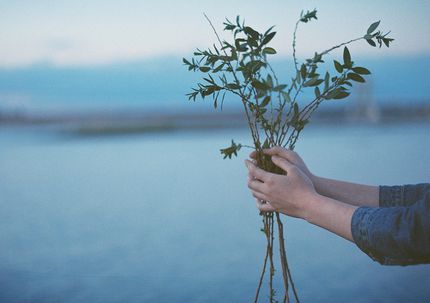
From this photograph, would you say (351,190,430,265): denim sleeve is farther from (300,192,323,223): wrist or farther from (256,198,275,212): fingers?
(256,198,275,212): fingers

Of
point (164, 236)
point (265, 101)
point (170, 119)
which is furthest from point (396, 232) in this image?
point (170, 119)

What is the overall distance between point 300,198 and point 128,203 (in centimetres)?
344

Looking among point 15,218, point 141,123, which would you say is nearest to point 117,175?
point 15,218

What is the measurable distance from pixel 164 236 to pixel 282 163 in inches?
98.4

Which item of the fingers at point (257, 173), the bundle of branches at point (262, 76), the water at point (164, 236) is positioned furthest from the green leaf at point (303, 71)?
the water at point (164, 236)

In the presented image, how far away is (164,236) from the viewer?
3.53 metres

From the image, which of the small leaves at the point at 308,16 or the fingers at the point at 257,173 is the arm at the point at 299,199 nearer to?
the fingers at the point at 257,173

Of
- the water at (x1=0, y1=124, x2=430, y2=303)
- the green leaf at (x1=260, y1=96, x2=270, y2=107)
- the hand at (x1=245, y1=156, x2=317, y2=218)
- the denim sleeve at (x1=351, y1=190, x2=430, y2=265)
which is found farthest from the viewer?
the water at (x1=0, y1=124, x2=430, y2=303)

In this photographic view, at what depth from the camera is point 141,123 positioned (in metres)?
11.9

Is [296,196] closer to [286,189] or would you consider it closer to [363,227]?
[286,189]

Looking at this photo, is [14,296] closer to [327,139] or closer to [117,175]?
[117,175]

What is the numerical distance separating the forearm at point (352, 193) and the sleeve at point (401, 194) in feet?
0.05

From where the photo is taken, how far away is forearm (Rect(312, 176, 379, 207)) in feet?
4.13

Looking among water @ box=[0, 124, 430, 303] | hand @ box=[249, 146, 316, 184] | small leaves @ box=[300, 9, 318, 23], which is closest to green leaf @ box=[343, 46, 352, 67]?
small leaves @ box=[300, 9, 318, 23]
